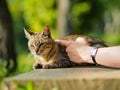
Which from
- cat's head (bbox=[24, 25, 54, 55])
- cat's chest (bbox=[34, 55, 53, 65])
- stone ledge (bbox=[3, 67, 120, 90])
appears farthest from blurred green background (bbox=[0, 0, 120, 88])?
stone ledge (bbox=[3, 67, 120, 90])

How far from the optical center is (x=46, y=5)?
30812 millimetres

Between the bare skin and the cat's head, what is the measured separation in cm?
63

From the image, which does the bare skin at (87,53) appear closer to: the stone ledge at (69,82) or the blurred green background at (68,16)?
the stone ledge at (69,82)

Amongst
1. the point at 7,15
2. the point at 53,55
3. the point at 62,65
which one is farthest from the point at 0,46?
the point at 62,65

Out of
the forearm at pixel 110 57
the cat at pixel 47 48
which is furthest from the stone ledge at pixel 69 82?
the cat at pixel 47 48

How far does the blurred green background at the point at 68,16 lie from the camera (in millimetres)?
27325

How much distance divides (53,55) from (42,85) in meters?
2.26

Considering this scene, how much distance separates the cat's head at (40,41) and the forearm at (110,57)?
1335mm

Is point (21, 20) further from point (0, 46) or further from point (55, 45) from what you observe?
point (55, 45)

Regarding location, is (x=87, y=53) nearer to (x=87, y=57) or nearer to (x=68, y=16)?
(x=87, y=57)

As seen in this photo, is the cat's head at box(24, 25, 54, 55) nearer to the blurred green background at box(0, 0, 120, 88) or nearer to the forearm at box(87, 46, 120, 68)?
the forearm at box(87, 46, 120, 68)

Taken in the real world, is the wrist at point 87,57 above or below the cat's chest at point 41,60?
above

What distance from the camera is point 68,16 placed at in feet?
65.1

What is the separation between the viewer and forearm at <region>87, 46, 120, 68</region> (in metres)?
4.59
